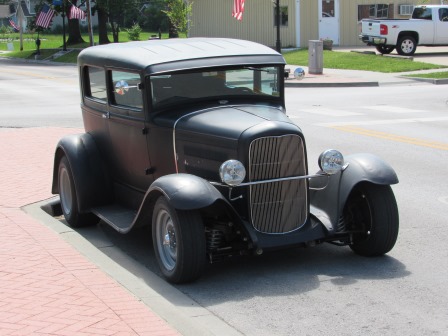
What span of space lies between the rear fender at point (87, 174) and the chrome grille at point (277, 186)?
2265mm

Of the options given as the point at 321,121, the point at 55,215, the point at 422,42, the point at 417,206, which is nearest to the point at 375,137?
the point at 321,121

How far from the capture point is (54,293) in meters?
6.01

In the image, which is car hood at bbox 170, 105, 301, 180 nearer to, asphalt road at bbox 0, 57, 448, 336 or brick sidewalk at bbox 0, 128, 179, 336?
asphalt road at bbox 0, 57, 448, 336

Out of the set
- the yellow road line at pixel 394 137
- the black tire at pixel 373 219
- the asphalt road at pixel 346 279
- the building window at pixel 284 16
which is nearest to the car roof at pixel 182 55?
the black tire at pixel 373 219

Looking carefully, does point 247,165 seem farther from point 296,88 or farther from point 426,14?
point 426,14

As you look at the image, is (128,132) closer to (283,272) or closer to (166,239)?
(166,239)

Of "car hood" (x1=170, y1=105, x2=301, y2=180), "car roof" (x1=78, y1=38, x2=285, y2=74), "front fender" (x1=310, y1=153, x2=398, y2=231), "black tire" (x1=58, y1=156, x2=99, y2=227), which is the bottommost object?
"black tire" (x1=58, y1=156, x2=99, y2=227)

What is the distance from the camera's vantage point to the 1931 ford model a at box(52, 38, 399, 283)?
6770mm

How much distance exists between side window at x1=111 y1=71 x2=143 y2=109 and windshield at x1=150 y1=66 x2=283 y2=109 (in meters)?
0.23

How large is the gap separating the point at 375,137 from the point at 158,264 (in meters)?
8.13

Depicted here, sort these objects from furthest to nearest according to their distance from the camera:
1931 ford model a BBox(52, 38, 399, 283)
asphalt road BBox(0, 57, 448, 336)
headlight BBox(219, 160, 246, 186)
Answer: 1931 ford model a BBox(52, 38, 399, 283) < headlight BBox(219, 160, 246, 186) < asphalt road BBox(0, 57, 448, 336)

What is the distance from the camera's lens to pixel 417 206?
9.35m

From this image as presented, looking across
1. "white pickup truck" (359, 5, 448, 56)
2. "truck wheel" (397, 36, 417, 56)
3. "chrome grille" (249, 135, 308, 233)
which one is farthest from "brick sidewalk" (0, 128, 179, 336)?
"truck wheel" (397, 36, 417, 56)

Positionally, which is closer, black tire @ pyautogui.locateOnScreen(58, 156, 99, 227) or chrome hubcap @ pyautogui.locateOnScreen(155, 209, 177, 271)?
chrome hubcap @ pyautogui.locateOnScreen(155, 209, 177, 271)
